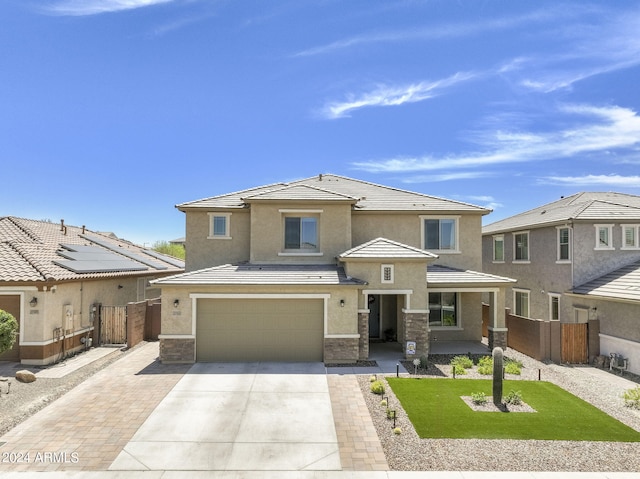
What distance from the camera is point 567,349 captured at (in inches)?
550

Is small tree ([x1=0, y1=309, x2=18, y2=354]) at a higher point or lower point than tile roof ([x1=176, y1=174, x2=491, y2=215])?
lower

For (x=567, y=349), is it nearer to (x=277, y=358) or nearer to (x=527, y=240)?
(x=527, y=240)

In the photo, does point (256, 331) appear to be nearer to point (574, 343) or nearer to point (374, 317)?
point (374, 317)

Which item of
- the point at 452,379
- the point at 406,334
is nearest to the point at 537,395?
the point at 452,379

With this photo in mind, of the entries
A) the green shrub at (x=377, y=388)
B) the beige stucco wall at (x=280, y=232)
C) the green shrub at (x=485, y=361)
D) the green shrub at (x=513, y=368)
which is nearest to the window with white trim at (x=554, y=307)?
the green shrub at (x=513, y=368)

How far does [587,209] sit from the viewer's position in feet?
54.1

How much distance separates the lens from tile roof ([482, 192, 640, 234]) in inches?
630

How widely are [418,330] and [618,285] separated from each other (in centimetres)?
823

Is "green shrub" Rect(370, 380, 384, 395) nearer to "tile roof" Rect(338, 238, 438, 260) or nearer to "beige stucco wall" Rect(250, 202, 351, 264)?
"tile roof" Rect(338, 238, 438, 260)

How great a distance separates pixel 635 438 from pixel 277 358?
33.0 ft

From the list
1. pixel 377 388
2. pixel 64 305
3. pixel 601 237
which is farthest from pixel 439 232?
pixel 64 305

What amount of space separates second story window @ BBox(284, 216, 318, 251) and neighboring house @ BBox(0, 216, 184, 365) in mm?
8541

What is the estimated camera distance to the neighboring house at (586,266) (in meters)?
13.4

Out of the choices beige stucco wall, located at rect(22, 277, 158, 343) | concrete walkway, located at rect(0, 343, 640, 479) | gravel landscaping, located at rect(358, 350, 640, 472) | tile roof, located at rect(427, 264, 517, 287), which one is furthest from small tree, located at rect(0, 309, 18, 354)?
tile roof, located at rect(427, 264, 517, 287)
